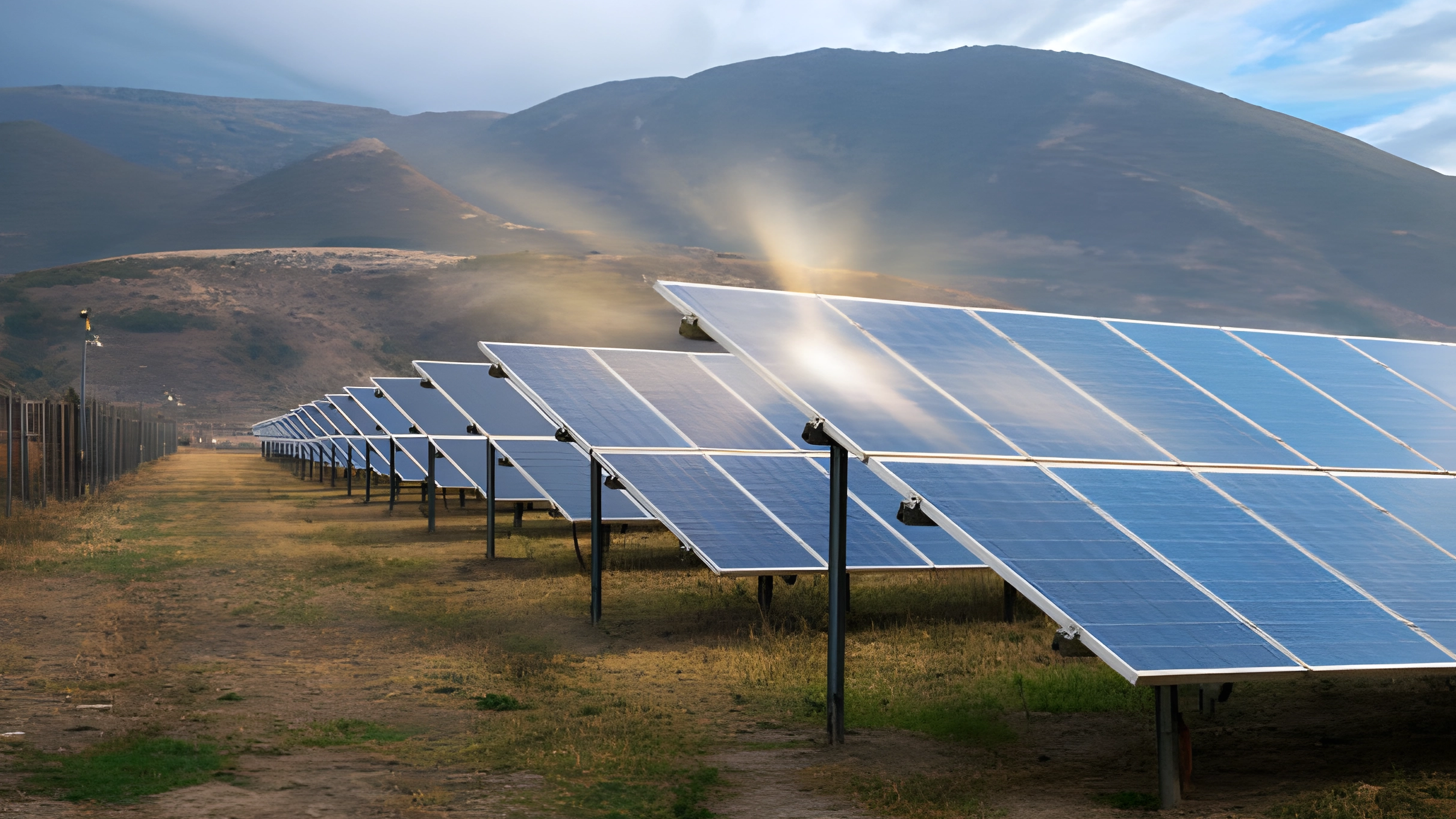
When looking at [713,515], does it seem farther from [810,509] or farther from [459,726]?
[459,726]

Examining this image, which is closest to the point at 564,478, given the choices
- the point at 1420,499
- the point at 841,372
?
the point at 841,372

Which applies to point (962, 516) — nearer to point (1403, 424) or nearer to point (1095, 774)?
point (1095, 774)

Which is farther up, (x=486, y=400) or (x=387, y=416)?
(x=486, y=400)

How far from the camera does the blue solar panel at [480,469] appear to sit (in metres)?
24.6

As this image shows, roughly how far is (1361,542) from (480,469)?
2199 centimetres

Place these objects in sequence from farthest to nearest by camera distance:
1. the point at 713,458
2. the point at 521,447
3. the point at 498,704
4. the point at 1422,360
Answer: the point at 521,447 → the point at 713,458 → the point at 1422,360 → the point at 498,704

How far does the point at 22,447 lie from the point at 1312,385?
27.9 metres

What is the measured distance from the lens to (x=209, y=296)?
144m

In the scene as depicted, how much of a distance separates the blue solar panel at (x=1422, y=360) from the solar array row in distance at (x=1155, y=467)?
22cm

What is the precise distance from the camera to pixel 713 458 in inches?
615

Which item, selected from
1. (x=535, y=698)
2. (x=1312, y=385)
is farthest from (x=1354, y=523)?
(x=535, y=698)

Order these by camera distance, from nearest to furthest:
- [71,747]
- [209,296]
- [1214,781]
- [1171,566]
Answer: [1171,566]
[1214,781]
[71,747]
[209,296]

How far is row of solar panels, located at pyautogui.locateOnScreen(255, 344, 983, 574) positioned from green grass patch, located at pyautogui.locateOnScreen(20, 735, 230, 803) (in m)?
5.77

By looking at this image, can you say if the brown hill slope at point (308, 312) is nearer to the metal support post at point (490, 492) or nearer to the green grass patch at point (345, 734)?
the metal support post at point (490, 492)
